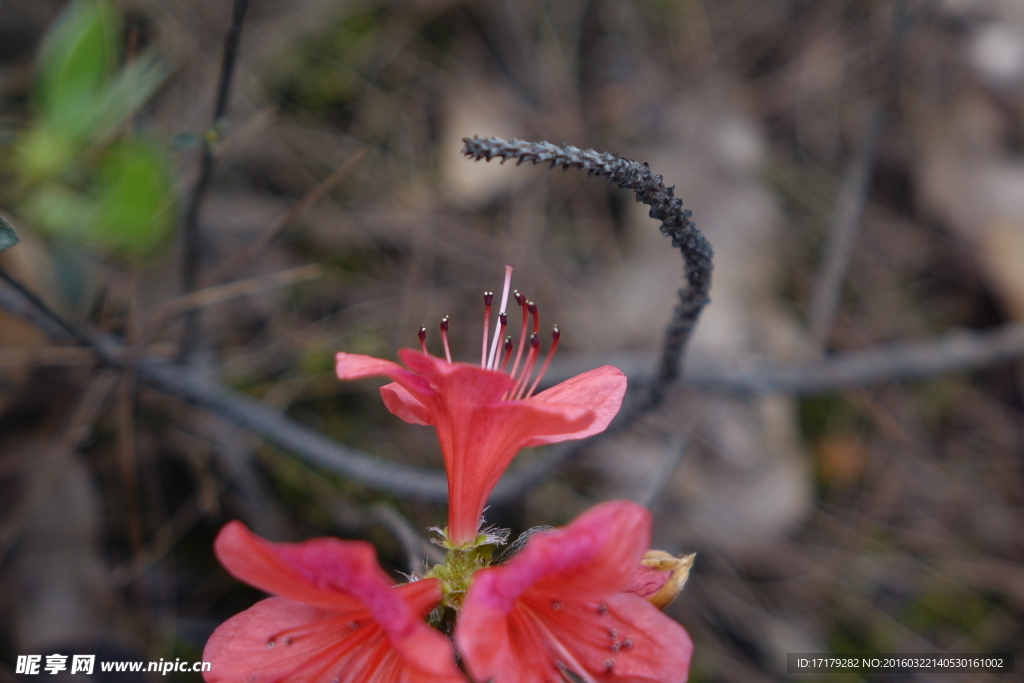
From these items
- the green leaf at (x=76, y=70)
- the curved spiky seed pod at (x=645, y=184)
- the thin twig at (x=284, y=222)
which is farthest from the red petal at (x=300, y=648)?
A: the green leaf at (x=76, y=70)

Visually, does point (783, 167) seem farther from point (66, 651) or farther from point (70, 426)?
point (66, 651)

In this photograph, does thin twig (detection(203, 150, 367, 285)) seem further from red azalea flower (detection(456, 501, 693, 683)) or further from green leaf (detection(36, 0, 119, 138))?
red azalea flower (detection(456, 501, 693, 683))

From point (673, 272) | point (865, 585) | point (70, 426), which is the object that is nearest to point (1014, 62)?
point (673, 272)

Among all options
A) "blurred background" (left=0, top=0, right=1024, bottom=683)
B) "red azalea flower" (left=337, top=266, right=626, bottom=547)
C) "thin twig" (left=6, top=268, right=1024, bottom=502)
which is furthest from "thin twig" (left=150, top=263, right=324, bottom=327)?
"red azalea flower" (left=337, top=266, right=626, bottom=547)

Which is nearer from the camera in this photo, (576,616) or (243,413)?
(576,616)

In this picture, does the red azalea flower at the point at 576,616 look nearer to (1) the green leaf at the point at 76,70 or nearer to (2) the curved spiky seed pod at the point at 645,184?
(2) the curved spiky seed pod at the point at 645,184

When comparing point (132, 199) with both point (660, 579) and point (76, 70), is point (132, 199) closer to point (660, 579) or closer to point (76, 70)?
point (76, 70)

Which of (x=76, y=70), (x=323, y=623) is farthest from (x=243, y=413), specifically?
(x=76, y=70)
